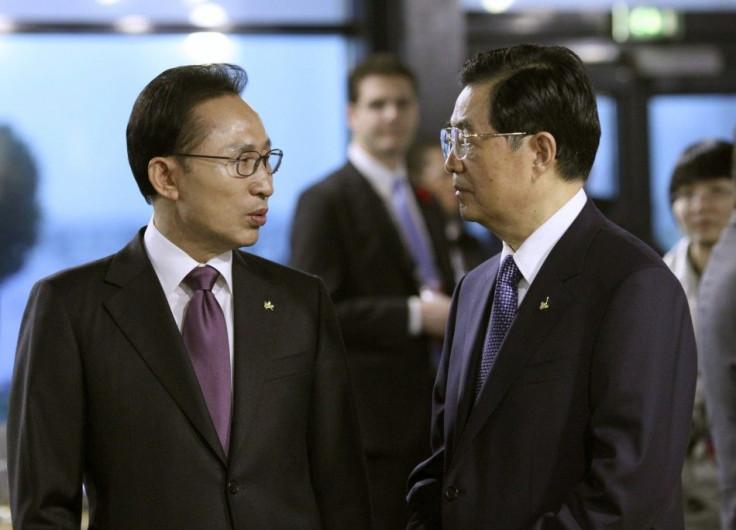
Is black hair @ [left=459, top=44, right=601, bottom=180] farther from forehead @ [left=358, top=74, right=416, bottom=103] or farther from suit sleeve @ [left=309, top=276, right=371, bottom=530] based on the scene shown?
forehead @ [left=358, top=74, right=416, bottom=103]

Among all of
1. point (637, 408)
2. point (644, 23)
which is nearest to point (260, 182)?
point (637, 408)

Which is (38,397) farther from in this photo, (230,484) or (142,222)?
(142,222)

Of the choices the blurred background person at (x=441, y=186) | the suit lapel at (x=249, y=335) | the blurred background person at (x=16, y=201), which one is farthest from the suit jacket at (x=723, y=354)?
the blurred background person at (x=16, y=201)

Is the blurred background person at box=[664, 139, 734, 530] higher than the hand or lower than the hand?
higher

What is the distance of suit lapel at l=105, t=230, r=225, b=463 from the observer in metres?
2.10

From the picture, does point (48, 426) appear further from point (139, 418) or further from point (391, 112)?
point (391, 112)

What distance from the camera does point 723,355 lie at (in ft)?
9.38

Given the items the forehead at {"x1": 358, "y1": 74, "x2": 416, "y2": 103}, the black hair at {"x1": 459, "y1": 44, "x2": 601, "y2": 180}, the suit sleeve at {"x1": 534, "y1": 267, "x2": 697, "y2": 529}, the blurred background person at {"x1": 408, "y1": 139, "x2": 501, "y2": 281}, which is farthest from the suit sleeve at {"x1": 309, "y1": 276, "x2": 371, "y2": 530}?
the blurred background person at {"x1": 408, "y1": 139, "x2": 501, "y2": 281}

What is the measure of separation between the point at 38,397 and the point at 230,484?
358mm

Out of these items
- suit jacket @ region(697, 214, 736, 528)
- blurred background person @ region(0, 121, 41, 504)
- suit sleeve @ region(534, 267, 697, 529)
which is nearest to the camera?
suit sleeve @ region(534, 267, 697, 529)

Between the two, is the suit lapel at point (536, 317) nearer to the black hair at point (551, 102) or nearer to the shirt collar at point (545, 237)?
the shirt collar at point (545, 237)

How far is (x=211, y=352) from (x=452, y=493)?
491 millimetres

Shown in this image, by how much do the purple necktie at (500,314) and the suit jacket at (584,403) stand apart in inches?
1.1

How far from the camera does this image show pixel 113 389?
2092mm
